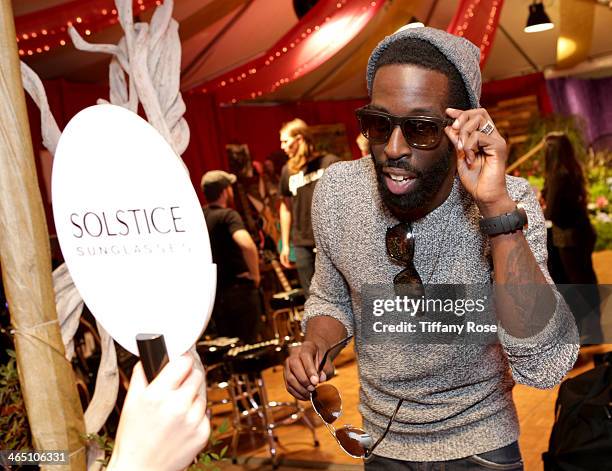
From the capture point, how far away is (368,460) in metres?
1.37

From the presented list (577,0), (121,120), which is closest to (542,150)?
(577,0)

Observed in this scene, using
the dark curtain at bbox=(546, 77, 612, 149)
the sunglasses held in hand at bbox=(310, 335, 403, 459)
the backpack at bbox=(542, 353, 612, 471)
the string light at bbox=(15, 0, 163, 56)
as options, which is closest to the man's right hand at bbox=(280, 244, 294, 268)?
the string light at bbox=(15, 0, 163, 56)

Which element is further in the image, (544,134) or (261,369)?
(544,134)

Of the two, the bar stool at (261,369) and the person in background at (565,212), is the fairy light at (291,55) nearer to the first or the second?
the person in background at (565,212)

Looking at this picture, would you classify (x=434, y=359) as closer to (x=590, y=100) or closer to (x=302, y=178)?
(x=302, y=178)

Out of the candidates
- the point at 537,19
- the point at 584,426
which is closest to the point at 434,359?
the point at 584,426

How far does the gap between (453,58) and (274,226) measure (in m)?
5.40

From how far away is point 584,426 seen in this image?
1.68 metres

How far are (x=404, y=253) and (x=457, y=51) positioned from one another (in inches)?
13.5

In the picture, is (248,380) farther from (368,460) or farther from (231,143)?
(231,143)

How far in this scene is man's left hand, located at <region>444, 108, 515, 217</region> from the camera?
3.34 ft

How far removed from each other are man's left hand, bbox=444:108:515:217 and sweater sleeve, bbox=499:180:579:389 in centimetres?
10

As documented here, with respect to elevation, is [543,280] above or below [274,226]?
above

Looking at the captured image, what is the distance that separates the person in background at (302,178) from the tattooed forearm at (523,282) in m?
3.16
